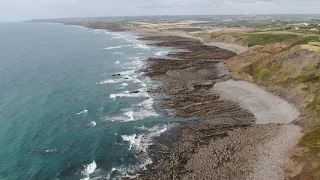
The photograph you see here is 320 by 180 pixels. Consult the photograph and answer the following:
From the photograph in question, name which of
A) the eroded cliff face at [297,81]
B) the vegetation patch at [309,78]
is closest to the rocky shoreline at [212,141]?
the eroded cliff face at [297,81]

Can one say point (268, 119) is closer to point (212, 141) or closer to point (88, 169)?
point (212, 141)

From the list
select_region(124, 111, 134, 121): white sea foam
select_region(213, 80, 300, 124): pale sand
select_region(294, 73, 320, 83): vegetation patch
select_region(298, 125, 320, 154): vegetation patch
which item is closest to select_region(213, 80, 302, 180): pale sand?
select_region(213, 80, 300, 124): pale sand

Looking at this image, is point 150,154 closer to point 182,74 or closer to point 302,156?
point 302,156

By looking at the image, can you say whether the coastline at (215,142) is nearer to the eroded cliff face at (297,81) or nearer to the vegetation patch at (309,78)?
the eroded cliff face at (297,81)

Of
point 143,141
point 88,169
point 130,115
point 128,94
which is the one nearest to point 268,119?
point 143,141

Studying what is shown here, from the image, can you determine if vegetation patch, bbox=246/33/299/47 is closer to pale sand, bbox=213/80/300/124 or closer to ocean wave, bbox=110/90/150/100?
pale sand, bbox=213/80/300/124

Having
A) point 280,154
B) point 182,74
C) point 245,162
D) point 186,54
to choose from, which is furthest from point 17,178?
point 186,54
